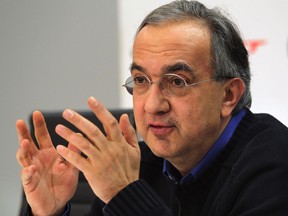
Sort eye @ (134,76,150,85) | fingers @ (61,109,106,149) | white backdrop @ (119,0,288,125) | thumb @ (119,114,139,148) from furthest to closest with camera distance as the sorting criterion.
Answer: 1. white backdrop @ (119,0,288,125)
2. eye @ (134,76,150,85)
3. thumb @ (119,114,139,148)
4. fingers @ (61,109,106,149)

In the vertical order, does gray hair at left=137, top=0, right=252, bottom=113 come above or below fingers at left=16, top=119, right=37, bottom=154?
above

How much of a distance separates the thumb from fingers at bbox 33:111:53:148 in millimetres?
301

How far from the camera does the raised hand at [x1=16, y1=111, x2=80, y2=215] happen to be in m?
1.35

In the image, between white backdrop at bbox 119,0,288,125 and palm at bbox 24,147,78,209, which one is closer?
palm at bbox 24,147,78,209

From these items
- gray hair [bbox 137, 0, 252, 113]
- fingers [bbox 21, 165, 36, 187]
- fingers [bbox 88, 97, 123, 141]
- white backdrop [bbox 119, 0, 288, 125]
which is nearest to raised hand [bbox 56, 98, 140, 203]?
fingers [bbox 88, 97, 123, 141]

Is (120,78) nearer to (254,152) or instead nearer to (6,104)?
(6,104)

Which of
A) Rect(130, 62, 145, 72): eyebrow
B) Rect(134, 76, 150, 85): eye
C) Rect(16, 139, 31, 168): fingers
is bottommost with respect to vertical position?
Rect(16, 139, 31, 168): fingers

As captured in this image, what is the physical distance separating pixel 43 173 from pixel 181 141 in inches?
18.0

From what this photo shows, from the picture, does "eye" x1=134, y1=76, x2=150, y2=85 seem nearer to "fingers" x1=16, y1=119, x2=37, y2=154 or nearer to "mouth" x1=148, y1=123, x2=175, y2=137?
"mouth" x1=148, y1=123, x2=175, y2=137

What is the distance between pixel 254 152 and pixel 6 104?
2.67 m

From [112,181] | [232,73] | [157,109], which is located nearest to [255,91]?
[232,73]

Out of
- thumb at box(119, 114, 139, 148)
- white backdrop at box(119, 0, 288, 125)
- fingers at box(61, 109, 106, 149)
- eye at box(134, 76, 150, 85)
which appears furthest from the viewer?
white backdrop at box(119, 0, 288, 125)

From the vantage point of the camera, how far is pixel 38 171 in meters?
1.38

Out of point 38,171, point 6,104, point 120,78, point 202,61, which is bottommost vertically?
point 6,104
